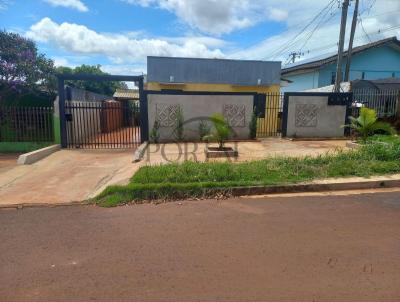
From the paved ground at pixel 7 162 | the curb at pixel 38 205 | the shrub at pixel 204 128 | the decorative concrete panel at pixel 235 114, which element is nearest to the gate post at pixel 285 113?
the decorative concrete panel at pixel 235 114

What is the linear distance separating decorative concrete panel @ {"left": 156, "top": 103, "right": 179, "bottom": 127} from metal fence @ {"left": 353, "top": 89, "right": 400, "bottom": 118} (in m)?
8.38

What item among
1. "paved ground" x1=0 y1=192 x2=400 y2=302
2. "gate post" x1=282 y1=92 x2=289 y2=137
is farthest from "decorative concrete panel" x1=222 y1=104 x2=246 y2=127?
"paved ground" x1=0 y1=192 x2=400 y2=302

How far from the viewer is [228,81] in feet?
62.7

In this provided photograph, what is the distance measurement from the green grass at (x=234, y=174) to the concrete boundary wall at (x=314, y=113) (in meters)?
5.37

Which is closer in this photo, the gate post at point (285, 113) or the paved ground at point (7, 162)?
the paved ground at point (7, 162)

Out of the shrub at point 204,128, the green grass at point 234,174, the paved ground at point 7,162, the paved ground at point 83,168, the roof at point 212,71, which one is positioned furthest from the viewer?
the roof at point 212,71

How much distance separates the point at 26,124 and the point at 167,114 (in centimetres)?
553

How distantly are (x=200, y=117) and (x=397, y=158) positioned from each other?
284 inches

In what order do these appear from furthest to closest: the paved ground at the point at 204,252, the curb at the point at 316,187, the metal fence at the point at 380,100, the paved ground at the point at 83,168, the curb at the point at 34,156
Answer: the metal fence at the point at 380,100 → the curb at the point at 34,156 → the paved ground at the point at 83,168 → the curb at the point at 316,187 → the paved ground at the point at 204,252

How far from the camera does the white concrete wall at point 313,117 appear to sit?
13430 mm

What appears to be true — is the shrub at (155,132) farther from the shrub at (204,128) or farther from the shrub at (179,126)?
the shrub at (204,128)

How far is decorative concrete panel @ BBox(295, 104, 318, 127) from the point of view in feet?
44.2

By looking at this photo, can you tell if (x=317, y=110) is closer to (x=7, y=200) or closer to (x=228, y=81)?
(x=228, y=81)

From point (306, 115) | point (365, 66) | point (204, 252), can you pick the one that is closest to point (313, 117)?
point (306, 115)
